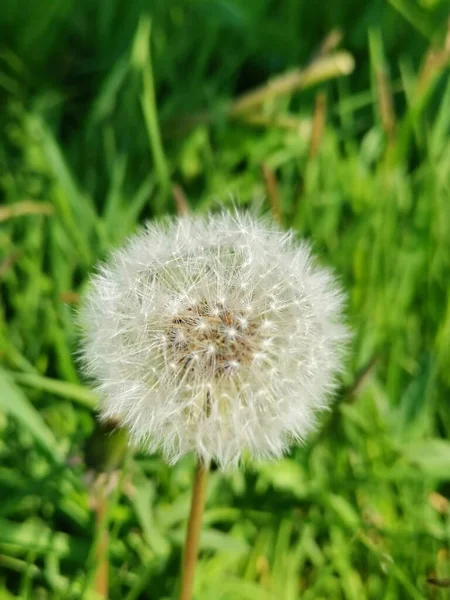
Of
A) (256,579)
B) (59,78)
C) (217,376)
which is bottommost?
(256,579)

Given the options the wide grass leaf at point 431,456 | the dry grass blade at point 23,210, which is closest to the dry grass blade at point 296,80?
the dry grass blade at point 23,210

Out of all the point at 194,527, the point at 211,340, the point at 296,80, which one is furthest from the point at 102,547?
the point at 296,80

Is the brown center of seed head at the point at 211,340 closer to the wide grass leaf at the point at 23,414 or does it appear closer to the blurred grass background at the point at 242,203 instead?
the blurred grass background at the point at 242,203

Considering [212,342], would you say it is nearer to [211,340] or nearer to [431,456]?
[211,340]

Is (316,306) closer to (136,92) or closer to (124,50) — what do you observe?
(136,92)

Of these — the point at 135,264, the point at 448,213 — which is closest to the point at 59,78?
the point at 448,213

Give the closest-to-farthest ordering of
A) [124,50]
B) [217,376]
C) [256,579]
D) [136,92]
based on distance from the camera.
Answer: [217,376], [256,579], [136,92], [124,50]

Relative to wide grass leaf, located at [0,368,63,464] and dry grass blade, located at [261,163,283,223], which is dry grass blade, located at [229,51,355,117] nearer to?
dry grass blade, located at [261,163,283,223]
